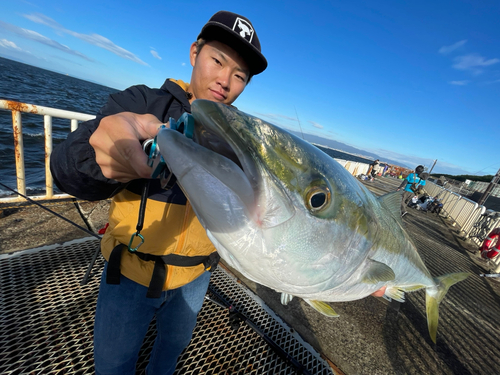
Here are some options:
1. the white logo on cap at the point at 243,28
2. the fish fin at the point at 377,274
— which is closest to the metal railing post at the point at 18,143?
the white logo on cap at the point at 243,28

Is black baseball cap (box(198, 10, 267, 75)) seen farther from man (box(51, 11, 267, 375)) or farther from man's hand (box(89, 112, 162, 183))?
man's hand (box(89, 112, 162, 183))

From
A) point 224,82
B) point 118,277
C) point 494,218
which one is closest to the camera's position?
point 118,277

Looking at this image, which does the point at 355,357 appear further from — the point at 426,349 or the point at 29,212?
the point at 29,212

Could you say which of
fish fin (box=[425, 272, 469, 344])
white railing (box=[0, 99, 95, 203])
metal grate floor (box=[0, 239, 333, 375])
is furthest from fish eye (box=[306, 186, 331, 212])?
white railing (box=[0, 99, 95, 203])

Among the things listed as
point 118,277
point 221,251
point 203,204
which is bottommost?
point 118,277

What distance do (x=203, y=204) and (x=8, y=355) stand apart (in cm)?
207

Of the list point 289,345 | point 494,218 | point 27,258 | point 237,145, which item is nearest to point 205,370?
point 289,345

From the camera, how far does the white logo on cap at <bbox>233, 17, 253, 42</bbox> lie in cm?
149

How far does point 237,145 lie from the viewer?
2.87 feet

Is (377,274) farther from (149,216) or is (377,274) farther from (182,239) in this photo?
(149,216)

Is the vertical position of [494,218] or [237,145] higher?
[237,145]

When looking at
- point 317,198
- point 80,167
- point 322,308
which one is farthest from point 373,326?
point 80,167

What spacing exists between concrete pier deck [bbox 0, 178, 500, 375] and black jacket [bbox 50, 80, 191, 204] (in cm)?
202

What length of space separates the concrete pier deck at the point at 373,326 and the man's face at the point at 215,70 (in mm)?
2407
